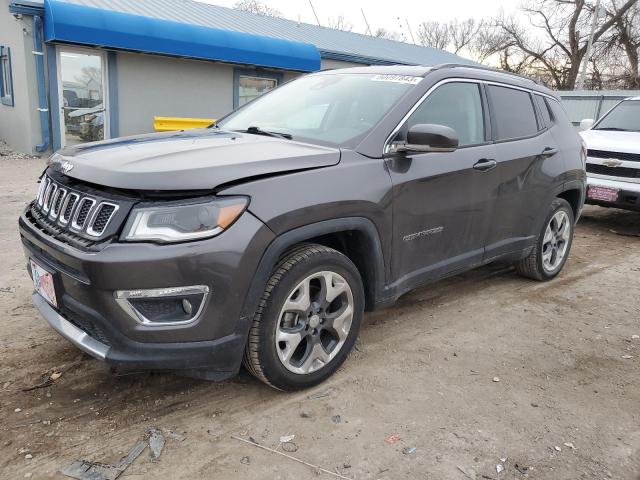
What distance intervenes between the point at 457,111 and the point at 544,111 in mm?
1409

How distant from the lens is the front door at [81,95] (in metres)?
11.8

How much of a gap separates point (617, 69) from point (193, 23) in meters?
32.0

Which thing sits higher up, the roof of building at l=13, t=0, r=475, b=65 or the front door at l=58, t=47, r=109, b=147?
the roof of building at l=13, t=0, r=475, b=65

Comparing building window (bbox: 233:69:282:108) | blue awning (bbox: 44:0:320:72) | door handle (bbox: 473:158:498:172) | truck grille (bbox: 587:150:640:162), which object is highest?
blue awning (bbox: 44:0:320:72)

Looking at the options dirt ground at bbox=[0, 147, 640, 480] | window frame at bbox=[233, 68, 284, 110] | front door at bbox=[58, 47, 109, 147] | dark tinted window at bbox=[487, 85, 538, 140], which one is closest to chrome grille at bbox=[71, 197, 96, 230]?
dirt ground at bbox=[0, 147, 640, 480]

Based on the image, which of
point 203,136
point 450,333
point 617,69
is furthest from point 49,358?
point 617,69

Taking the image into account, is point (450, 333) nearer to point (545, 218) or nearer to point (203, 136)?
point (545, 218)

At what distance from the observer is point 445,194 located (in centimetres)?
346

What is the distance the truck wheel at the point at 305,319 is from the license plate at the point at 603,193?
552 centimetres

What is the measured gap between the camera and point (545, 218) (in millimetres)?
4629

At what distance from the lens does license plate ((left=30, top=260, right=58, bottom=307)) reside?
104 inches

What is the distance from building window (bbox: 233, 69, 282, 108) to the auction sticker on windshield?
11.5 meters

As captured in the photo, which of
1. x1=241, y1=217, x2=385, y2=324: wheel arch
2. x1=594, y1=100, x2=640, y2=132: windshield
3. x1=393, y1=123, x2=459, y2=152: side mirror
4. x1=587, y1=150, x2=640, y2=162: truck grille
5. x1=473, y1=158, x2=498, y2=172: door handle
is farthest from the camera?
x1=594, y1=100, x2=640, y2=132: windshield

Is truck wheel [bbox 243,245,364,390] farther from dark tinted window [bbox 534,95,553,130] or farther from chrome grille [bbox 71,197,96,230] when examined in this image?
dark tinted window [bbox 534,95,553,130]
